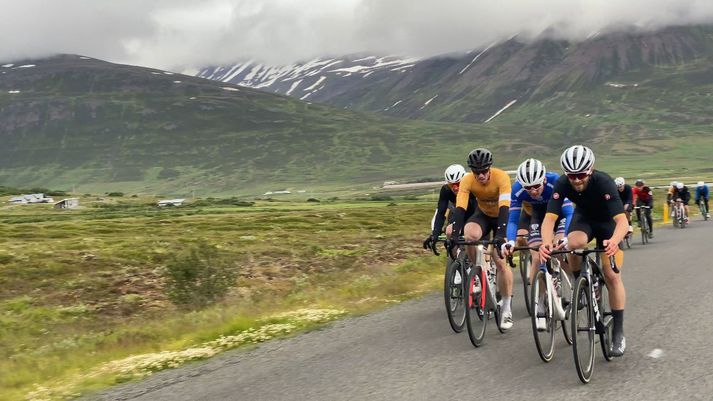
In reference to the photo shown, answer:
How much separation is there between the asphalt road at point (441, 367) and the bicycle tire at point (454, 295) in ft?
0.80

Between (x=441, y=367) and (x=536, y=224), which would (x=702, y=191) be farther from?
(x=441, y=367)

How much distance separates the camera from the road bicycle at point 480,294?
10320 millimetres

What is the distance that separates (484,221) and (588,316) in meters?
3.96

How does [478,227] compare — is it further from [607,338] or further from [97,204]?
[97,204]

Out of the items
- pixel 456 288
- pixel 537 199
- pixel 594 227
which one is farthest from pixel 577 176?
pixel 456 288

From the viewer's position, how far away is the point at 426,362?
9.47 m

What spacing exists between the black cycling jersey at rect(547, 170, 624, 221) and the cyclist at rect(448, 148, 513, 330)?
6.00ft

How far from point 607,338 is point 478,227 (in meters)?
3.35

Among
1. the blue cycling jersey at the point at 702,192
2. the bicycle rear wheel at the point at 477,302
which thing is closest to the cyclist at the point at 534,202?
the bicycle rear wheel at the point at 477,302

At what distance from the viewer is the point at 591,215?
915cm

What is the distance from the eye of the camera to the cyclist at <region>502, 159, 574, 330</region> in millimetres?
10094

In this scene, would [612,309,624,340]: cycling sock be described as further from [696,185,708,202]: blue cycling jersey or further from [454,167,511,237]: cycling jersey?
[696,185,708,202]: blue cycling jersey

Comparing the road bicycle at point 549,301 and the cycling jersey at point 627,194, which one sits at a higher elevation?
the cycling jersey at point 627,194

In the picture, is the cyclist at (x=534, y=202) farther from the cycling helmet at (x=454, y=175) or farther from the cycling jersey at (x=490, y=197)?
the cycling helmet at (x=454, y=175)
